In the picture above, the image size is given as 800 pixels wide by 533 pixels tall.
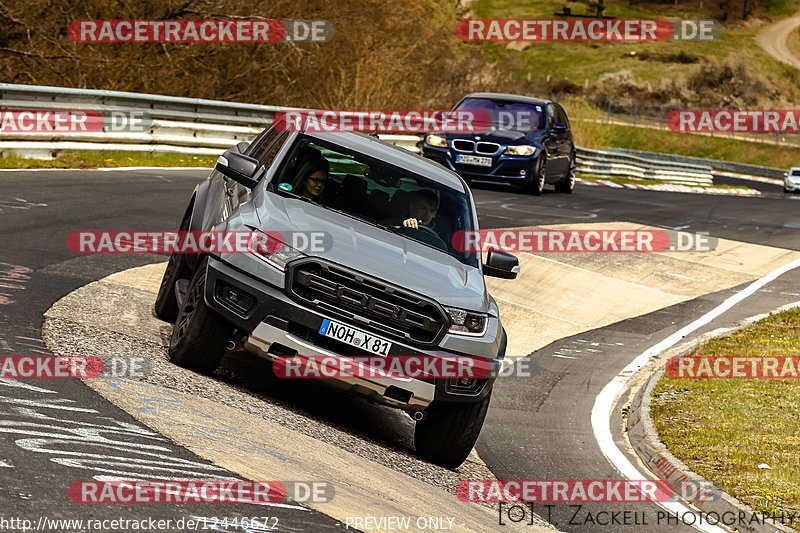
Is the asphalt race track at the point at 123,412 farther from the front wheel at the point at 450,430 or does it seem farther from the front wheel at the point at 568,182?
the front wheel at the point at 568,182

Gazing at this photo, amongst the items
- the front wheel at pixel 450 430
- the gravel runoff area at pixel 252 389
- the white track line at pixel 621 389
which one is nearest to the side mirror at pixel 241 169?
the gravel runoff area at pixel 252 389

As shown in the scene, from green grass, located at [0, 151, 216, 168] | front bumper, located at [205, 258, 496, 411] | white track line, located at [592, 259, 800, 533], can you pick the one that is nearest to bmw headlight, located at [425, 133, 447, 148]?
green grass, located at [0, 151, 216, 168]

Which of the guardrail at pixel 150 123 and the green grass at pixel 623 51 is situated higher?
the green grass at pixel 623 51

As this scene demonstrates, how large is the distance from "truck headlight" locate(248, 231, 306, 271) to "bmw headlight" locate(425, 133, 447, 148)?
594 inches

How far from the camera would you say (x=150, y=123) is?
20375mm

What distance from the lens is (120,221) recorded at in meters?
13.2

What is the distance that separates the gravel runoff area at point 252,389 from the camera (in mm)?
6969

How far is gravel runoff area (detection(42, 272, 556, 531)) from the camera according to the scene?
22.9 feet

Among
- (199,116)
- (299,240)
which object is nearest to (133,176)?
(199,116)

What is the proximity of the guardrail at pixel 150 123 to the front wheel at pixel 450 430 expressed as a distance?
11.7m

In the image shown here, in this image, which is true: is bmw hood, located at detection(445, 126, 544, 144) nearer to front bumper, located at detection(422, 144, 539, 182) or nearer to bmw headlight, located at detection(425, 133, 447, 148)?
bmw headlight, located at detection(425, 133, 447, 148)

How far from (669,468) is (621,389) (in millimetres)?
2802

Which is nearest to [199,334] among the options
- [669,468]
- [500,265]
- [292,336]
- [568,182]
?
[292,336]

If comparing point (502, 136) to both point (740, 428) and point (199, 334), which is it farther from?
point (199, 334)
